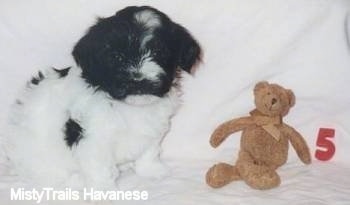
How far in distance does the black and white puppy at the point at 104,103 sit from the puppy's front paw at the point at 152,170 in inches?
0.4

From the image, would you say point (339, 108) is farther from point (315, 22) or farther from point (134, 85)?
point (134, 85)

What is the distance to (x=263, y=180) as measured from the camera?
2.68m

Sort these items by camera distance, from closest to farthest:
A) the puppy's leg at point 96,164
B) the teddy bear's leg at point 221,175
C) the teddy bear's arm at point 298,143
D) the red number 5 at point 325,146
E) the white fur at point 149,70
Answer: the white fur at point 149,70
the puppy's leg at point 96,164
the teddy bear's leg at point 221,175
the teddy bear's arm at point 298,143
the red number 5 at point 325,146

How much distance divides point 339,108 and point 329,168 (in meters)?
0.33

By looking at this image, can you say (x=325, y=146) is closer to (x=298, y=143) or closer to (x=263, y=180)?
(x=298, y=143)

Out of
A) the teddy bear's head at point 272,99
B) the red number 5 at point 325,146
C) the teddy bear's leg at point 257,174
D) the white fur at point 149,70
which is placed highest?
the white fur at point 149,70

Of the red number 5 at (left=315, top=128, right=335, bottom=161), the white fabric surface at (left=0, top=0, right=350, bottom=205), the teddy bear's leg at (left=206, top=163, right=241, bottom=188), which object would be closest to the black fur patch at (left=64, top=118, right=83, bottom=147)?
the white fabric surface at (left=0, top=0, right=350, bottom=205)

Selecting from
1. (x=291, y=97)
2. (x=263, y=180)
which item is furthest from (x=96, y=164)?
(x=291, y=97)

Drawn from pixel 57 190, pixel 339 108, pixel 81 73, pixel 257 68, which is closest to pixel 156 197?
pixel 57 190

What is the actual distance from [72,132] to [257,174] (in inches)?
35.8

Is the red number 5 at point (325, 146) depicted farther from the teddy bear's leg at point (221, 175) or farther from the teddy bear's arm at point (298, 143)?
the teddy bear's leg at point (221, 175)

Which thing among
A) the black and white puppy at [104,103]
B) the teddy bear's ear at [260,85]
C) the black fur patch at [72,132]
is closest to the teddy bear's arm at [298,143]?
the teddy bear's ear at [260,85]

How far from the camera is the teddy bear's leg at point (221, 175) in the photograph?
2714 mm

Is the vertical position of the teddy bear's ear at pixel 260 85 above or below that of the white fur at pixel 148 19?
below
